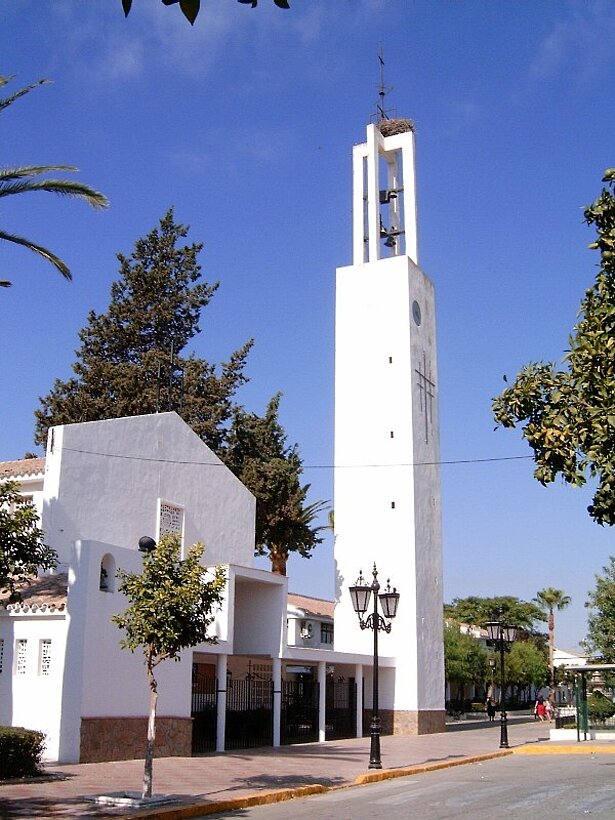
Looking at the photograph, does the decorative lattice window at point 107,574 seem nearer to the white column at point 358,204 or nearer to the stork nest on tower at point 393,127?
the white column at point 358,204

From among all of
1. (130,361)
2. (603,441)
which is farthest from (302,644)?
(603,441)

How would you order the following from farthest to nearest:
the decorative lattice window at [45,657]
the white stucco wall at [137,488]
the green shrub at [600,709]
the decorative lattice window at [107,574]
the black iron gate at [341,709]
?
1. the black iron gate at [341,709]
2. the green shrub at [600,709]
3. the white stucco wall at [137,488]
4. the decorative lattice window at [107,574]
5. the decorative lattice window at [45,657]

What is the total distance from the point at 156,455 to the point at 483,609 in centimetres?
5859

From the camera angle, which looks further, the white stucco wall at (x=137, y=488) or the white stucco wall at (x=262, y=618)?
the white stucco wall at (x=262, y=618)

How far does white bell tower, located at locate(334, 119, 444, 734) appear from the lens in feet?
122

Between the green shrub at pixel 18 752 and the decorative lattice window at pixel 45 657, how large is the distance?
3359mm

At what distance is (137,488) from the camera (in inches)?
1093

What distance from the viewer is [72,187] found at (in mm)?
17500

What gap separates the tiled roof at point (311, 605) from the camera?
5120cm

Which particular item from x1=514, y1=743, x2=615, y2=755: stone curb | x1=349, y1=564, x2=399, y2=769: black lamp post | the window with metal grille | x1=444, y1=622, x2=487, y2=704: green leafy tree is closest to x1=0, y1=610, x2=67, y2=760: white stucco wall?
x1=349, y1=564, x2=399, y2=769: black lamp post

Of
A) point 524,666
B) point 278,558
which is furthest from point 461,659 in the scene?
point 278,558

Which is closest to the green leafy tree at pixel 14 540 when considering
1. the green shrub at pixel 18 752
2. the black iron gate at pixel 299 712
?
the green shrub at pixel 18 752

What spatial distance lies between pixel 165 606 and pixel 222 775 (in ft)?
19.0

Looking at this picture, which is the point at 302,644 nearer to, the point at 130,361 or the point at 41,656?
the point at 130,361
